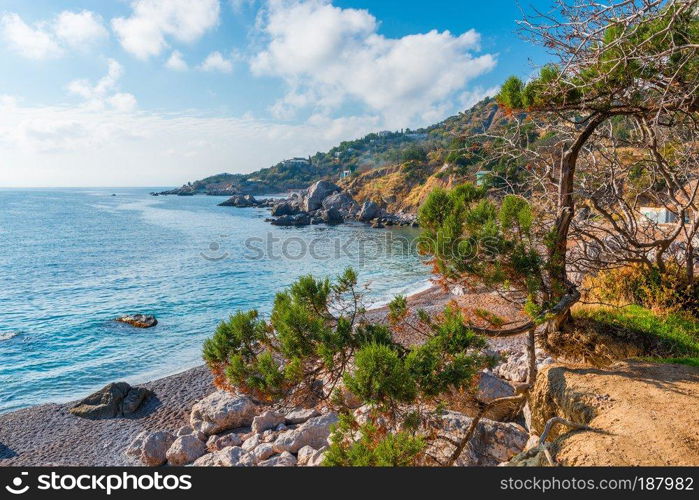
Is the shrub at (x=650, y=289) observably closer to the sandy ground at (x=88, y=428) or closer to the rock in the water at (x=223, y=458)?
the sandy ground at (x=88, y=428)

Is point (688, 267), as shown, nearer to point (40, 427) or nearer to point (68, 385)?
point (40, 427)

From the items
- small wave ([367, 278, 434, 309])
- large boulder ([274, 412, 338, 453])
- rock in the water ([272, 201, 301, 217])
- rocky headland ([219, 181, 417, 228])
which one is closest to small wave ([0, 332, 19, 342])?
large boulder ([274, 412, 338, 453])

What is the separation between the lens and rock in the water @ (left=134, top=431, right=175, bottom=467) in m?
9.90

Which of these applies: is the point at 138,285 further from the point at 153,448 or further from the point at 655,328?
the point at 655,328

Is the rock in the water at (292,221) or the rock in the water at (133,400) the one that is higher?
the rock in the water at (292,221)

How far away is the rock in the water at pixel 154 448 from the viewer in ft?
32.5

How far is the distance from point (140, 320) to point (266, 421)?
12.6 m

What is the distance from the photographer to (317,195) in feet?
250

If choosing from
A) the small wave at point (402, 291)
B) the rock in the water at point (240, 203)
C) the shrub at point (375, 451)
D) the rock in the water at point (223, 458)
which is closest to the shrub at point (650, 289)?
the shrub at point (375, 451)

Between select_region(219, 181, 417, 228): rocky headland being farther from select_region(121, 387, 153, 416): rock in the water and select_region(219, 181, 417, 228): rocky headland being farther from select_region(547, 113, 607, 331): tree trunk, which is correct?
select_region(547, 113, 607, 331): tree trunk

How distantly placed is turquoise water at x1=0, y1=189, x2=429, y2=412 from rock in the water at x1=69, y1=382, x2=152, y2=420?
4.95 feet

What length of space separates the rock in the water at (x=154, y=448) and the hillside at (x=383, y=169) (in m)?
41.4

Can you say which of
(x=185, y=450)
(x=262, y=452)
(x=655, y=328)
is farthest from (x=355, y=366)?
(x=655, y=328)
